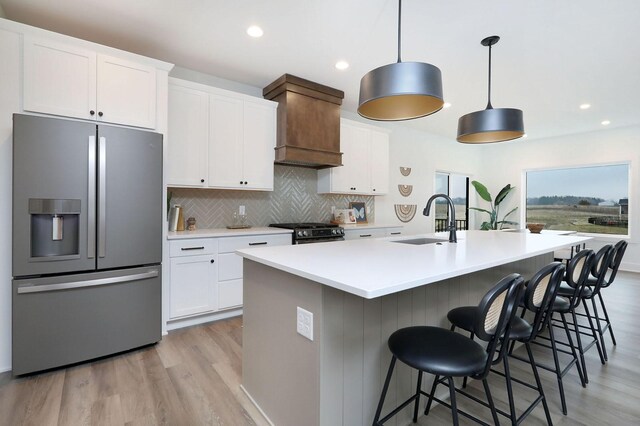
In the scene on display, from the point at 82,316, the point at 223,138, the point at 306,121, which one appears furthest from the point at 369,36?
the point at 82,316

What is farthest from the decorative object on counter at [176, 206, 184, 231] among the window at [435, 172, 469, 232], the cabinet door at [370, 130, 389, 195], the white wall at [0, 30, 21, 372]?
the window at [435, 172, 469, 232]

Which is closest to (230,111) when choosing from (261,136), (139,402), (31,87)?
(261,136)

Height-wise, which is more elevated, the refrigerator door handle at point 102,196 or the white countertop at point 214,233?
the refrigerator door handle at point 102,196

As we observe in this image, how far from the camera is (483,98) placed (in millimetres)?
4449

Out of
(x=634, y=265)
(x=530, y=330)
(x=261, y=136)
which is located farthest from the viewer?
(x=634, y=265)

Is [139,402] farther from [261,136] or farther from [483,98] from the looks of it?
[483,98]

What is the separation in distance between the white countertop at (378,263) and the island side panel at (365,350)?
16cm

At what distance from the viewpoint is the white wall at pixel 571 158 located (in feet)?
18.6

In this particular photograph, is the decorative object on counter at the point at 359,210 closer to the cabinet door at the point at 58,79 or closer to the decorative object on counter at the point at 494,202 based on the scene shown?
the decorative object on counter at the point at 494,202

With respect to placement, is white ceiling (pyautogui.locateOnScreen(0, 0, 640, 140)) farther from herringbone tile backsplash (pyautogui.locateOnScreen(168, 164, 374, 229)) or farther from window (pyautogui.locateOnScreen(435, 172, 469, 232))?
window (pyautogui.locateOnScreen(435, 172, 469, 232))

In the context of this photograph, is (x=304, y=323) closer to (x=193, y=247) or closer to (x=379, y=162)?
(x=193, y=247)

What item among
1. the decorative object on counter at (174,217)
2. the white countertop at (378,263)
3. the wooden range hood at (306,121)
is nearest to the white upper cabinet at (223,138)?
the wooden range hood at (306,121)

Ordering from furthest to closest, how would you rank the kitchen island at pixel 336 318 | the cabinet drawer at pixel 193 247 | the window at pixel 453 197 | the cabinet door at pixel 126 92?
the window at pixel 453 197 → the cabinet drawer at pixel 193 247 → the cabinet door at pixel 126 92 → the kitchen island at pixel 336 318

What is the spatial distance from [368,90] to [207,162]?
215cm
